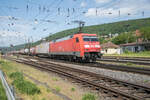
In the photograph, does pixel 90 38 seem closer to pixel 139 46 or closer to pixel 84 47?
pixel 84 47

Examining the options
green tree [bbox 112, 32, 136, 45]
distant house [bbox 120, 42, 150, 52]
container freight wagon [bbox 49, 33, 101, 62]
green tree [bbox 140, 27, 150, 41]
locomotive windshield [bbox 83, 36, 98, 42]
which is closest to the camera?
container freight wagon [bbox 49, 33, 101, 62]

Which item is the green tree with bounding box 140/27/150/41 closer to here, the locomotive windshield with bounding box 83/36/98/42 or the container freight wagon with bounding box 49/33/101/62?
the locomotive windshield with bounding box 83/36/98/42

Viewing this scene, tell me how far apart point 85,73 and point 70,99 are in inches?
232

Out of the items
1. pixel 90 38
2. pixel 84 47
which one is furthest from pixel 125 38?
pixel 84 47

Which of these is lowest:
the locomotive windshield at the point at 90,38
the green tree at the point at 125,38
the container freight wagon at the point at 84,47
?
the container freight wagon at the point at 84,47

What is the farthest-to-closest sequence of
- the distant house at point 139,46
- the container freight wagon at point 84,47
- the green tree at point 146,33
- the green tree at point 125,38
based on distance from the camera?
1. the green tree at point 125,38
2. the green tree at point 146,33
3. the distant house at point 139,46
4. the container freight wagon at point 84,47

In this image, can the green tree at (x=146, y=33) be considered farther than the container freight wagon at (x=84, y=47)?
Yes

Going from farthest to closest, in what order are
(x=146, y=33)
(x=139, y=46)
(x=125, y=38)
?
1. (x=125, y=38)
2. (x=146, y=33)
3. (x=139, y=46)

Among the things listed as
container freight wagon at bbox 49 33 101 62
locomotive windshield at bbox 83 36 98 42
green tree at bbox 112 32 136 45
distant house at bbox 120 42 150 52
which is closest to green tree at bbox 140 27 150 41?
green tree at bbox 112 32 136 45

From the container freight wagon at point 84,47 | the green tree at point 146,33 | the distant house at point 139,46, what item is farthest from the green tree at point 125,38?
the container freight wagon at point 84,47

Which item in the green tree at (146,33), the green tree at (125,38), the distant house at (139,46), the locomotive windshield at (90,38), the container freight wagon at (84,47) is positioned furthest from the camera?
the green tree at (125,38)

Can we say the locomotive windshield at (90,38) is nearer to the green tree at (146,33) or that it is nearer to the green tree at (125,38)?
the green tree at (146,33)

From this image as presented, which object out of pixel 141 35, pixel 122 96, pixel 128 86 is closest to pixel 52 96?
pixel 122 96

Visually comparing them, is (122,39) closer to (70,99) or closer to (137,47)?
(137,47)
